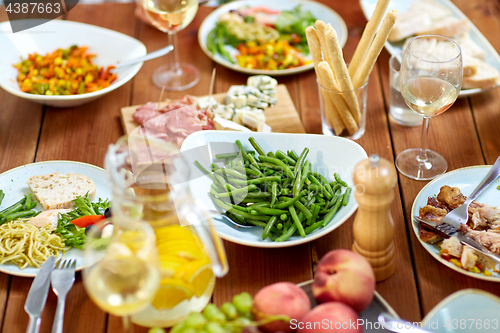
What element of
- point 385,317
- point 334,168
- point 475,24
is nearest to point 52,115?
point 334,168

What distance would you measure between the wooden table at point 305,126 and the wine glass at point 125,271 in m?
0.31

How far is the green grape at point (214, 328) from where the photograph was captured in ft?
2.92

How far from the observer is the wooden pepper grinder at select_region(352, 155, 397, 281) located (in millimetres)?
995

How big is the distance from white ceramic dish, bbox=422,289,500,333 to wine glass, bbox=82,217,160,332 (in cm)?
59

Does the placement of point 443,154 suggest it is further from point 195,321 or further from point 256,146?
point 195,321

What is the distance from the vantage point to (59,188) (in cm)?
145

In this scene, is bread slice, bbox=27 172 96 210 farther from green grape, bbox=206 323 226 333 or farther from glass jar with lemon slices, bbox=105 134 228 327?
green grape, bbox=206 323 226 333

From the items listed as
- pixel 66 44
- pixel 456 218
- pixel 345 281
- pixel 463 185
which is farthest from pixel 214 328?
pixel 66 44

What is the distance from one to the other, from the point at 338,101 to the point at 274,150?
0.29 metres

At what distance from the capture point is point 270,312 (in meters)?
0.96

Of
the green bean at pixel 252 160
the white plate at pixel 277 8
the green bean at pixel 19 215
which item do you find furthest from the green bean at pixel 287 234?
the white plate at pixel 277 8

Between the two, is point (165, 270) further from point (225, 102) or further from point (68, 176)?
point (225, 102)

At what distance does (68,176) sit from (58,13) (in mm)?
1382


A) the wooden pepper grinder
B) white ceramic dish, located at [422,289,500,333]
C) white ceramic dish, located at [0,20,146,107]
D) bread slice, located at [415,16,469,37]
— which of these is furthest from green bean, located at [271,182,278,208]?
bread slice, located at [415,16,469,37]
